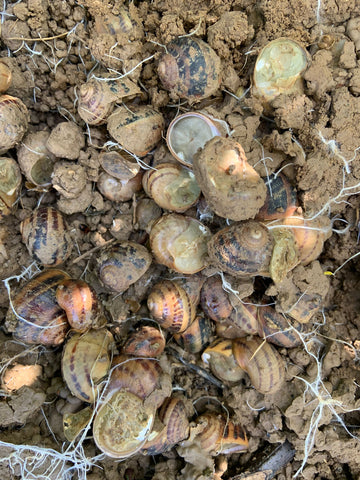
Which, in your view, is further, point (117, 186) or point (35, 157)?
point (117, 186)

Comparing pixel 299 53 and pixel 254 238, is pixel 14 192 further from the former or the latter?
pixel 299 53

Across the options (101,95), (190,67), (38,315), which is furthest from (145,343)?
(190,67)

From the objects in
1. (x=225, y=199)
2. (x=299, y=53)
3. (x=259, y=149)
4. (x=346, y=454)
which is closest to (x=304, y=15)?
(x=299, y=53)

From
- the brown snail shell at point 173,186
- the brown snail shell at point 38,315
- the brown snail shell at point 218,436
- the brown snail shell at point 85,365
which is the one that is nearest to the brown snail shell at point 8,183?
the brown snail shell at point 38,315

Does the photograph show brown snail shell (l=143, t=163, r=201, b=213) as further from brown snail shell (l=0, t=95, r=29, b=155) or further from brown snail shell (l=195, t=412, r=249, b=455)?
brown snail shell (l=195, t=412, r=249, b=455)

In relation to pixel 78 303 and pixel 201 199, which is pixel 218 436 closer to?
pixel 78 303

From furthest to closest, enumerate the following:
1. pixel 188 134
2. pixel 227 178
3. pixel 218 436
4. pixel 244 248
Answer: pixel 218 436
pixel 188 134
pixel 244 248
pixel 227 178

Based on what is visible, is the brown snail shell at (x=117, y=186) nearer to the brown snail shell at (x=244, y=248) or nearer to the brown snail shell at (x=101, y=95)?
the brown snail shell at (x=101, y=95)
